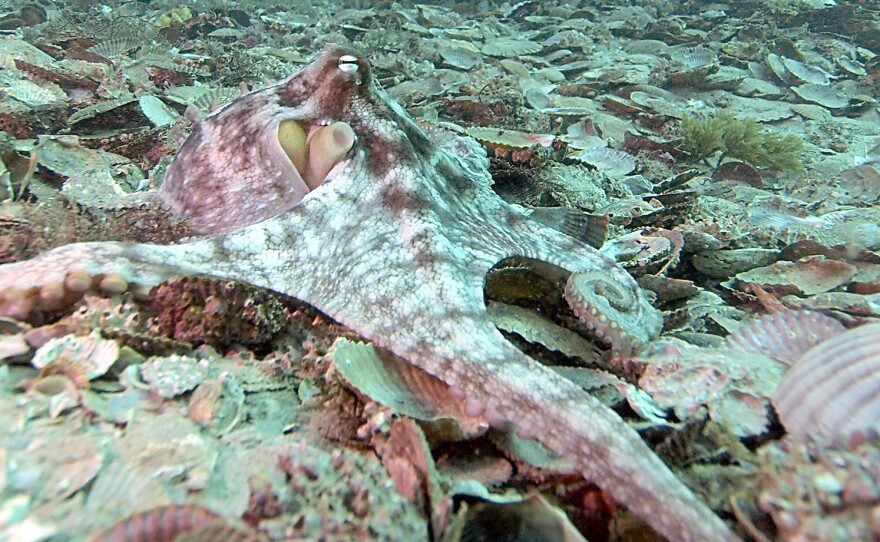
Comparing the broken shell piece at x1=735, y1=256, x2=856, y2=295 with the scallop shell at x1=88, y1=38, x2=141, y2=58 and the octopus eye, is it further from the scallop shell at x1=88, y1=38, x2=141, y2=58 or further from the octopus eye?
the scallop shell at x1=88, y1=38, x2=141, y2=58

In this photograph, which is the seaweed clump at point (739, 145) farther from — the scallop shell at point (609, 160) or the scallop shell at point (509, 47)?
the scallop shell at point (509, 47)

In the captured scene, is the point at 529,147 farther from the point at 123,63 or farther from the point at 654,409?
the point at 123,63

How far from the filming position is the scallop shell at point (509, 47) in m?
9.13

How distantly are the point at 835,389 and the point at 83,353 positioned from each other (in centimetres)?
231

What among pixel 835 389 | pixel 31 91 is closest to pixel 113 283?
pixel 835 389

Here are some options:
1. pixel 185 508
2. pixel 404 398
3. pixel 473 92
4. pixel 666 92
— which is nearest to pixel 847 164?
pixel 666 92

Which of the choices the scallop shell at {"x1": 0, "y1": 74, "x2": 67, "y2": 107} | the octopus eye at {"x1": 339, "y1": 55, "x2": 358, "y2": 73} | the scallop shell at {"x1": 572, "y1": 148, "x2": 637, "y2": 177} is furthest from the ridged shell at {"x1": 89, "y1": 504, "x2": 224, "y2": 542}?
the scallop shell at {"x1": 0, "y1": 74, "x2": 67, "y2": 107}

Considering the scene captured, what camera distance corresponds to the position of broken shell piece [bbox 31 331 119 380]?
5.27 feet

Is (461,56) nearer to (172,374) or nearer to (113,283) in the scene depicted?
(113,283)

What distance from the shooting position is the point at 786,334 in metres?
1.93

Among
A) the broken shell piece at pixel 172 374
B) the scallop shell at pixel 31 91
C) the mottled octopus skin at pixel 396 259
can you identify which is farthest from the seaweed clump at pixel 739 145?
the scallop shell at pixel 31 91

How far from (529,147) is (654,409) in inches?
99.5

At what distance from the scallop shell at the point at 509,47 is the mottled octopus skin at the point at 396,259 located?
7131 millimetres

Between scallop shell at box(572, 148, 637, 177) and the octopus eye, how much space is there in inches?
103
